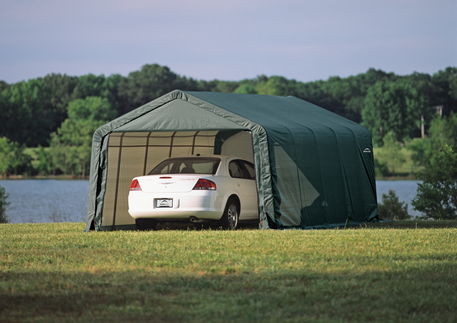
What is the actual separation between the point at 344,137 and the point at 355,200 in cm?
144

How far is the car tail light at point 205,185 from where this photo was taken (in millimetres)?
11758

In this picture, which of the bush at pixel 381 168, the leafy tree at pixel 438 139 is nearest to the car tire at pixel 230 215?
the leafy tree at pixel 438 139

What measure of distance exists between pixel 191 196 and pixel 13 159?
60516 millimetres

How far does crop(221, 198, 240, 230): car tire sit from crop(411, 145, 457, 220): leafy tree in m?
11.0

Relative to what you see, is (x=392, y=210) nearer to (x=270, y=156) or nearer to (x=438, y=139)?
(x=270, y=156)

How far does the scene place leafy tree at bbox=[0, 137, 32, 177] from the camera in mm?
67938

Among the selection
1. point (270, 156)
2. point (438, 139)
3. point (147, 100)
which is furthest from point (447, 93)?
point (270, 156)

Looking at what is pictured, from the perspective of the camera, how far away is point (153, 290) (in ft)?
20.0

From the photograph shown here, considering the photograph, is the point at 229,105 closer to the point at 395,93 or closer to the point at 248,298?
the point at 248,298

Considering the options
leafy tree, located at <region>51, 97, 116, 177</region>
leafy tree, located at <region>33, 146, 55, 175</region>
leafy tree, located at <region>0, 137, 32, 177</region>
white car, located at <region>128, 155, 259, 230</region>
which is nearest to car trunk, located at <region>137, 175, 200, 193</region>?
white car, located at <region>128, 155, 259, 230</region>

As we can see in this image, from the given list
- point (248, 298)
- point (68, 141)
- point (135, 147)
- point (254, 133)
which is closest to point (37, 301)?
point (248, 298)

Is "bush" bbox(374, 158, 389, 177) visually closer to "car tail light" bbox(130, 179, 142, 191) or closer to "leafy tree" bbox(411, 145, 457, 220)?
"leafy tree" bbox(411, 145, 457, 220)

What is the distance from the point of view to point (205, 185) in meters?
11.8

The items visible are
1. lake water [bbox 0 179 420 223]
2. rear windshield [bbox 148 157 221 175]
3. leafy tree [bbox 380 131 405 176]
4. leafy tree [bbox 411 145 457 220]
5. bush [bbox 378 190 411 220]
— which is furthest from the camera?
leafy tree [bbox 380 131 405 176]
